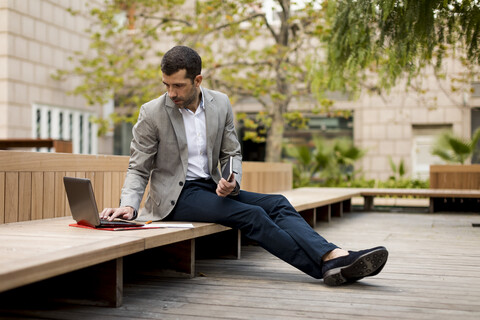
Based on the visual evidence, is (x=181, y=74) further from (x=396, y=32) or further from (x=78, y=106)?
(x=78, y=106)

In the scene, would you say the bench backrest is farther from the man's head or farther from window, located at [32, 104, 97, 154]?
window, located at [32, 104, 97, 154]

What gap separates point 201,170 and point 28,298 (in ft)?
4.93

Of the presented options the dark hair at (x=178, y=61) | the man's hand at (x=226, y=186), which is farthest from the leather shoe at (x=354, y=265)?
the dark hair at (x=178, y=61)

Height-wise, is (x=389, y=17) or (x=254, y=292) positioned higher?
(x=389, y=17)

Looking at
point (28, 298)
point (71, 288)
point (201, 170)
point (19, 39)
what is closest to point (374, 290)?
point (201, 170)

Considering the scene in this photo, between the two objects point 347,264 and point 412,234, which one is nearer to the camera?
point 347,264

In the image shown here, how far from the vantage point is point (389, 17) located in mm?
6805

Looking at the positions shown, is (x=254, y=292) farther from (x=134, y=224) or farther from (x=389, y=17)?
(x=389, y=17)

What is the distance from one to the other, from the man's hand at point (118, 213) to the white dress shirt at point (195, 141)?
24.0 inches

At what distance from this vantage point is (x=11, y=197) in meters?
4.38

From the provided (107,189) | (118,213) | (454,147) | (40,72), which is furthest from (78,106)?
(118,213)

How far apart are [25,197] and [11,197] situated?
0.17 meters

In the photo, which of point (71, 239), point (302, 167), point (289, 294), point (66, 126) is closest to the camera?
point (71, 239)

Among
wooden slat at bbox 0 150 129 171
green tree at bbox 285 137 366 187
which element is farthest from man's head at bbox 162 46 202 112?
green tree at bbox 285 137 366 187
